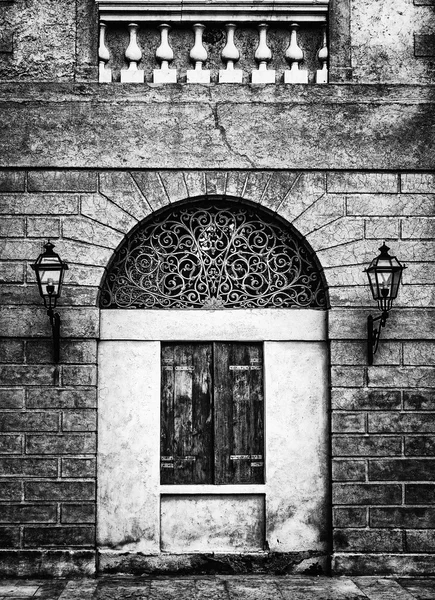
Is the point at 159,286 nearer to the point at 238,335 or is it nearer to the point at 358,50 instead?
the point at 238,335

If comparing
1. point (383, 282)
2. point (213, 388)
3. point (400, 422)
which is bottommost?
point (400, 422)

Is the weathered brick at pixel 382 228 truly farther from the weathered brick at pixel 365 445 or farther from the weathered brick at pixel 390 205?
the weathered brick at pixel 365 445

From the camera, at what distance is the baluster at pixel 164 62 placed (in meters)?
8.67

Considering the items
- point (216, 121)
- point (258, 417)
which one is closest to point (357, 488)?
point (258, 417)

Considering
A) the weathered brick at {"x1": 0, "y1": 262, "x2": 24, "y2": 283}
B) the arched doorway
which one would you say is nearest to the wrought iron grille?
the arched doorway

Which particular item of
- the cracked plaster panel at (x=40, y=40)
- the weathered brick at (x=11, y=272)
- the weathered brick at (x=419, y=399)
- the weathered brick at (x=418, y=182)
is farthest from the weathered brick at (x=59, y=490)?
the weathered brick at (x=418, y=182)

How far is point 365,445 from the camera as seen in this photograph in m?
8.42

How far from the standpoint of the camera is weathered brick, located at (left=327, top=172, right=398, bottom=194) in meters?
8.64

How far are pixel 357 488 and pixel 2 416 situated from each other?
3347 mm

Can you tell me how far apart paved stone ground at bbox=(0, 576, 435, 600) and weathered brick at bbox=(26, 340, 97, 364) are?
1980 millimetres

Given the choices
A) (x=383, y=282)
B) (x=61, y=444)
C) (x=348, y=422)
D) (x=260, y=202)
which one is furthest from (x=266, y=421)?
(x=260, y=202)

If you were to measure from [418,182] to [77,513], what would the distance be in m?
4.45

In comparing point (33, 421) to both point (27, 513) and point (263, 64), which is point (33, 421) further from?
point (263, 64)

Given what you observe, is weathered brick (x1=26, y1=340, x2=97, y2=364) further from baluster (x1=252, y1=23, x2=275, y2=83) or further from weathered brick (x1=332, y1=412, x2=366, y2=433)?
baluster (x1=252, y1=23, x2=275, y2=83)
